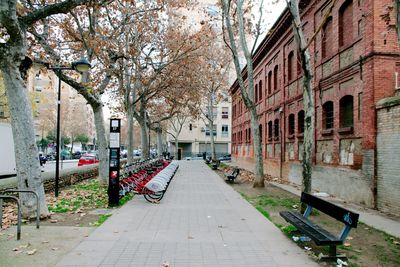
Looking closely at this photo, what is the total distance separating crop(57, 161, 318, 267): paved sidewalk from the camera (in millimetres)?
5367

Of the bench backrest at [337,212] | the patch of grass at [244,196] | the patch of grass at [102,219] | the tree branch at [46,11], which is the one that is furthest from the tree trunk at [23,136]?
the patch of grass at [244,196]

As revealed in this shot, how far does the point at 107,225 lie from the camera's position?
7.68 metres

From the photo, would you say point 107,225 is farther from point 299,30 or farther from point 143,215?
point 299,30

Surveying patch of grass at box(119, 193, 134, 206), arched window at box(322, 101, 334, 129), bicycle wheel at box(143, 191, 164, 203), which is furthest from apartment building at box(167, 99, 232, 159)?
bicycle wheel at box(143, 191, 164, 203)

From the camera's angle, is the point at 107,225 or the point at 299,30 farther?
the point at 299,30

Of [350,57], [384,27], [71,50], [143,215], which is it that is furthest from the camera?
[71,50]

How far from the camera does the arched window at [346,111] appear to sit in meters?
12.5

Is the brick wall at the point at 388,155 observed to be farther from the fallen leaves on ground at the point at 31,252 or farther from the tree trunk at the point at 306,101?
the fallen leaves on ground at the point at 31,252

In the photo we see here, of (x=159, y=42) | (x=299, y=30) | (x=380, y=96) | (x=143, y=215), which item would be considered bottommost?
(x=143, y=215)

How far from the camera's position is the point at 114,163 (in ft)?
34.0

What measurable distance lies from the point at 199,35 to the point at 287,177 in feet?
31.3

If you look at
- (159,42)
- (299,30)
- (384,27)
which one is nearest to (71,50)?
(159,42)

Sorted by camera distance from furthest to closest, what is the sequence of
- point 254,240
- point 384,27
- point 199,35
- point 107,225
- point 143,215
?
1. point 199,35
2. point 384,27
3. point 143,215
4. point 107,225
5. point 254,240

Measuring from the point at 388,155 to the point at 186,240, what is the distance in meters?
6.49
